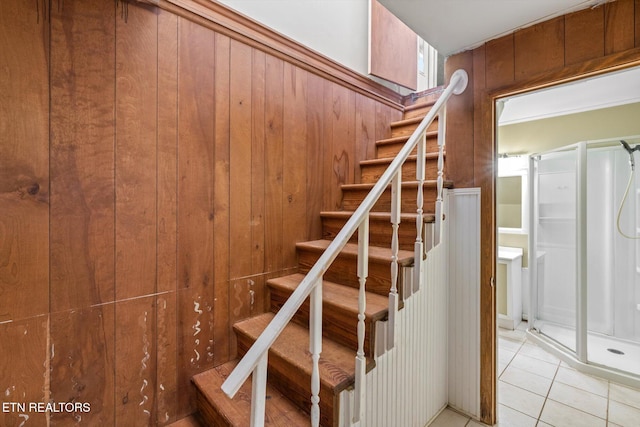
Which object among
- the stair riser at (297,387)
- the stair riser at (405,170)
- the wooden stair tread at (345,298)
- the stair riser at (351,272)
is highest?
the stair riser at (405,170)

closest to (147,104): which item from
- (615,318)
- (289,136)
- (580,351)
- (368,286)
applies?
A: (289,136)

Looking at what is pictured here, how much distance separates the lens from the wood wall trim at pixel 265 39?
148 centimetres

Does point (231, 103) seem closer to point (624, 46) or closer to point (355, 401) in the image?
point (355, 401)

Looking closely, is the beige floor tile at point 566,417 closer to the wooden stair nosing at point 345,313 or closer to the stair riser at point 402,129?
the wooden stair nosing at point 345,313

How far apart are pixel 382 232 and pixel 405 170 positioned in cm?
63

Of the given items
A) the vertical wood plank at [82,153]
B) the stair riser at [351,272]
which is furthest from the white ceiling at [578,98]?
the vertical wood plank at [82,153]

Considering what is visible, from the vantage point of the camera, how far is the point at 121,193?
50.8 inches

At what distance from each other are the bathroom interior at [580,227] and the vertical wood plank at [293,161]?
2.09 metres

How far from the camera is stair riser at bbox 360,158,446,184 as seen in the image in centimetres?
198

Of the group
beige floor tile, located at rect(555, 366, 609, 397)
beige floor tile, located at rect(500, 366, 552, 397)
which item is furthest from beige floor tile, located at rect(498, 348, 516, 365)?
beige floor tile, located at rect(555, 366, 609, 397)

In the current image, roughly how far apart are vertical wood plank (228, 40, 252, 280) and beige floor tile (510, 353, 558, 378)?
2.42 metres

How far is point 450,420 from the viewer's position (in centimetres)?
172

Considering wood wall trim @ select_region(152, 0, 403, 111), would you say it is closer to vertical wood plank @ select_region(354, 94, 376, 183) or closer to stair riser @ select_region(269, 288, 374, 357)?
vertical wood plank @ select_region(354, 94, 376, 183)

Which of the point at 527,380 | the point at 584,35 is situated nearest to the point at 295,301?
the point at 584,35
